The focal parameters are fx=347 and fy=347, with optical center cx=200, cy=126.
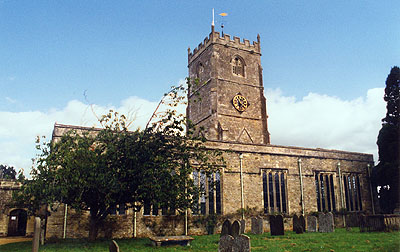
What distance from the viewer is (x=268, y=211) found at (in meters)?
21.8

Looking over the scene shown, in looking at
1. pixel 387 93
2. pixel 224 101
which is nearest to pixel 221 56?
pixel 224 101

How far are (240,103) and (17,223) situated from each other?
20.7 meters

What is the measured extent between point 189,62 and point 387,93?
Result: 65.4ft

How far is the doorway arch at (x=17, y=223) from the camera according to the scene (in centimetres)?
2264

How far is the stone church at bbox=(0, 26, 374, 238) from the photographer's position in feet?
59.9

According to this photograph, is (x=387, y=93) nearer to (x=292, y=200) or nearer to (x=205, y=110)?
(x=292, y=200)

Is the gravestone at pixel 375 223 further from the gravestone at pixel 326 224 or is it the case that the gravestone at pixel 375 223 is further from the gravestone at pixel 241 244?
the gravestone at pixel 241 244

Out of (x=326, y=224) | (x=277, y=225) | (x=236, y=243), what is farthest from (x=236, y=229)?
(x=326, y=224)

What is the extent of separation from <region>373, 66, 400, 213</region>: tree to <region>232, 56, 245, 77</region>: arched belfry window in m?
13.4

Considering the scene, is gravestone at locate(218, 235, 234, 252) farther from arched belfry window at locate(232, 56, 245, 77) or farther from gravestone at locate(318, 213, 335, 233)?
arched belfry window at locate(232, 56, 245, 77)

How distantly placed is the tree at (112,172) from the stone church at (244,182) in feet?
5.18

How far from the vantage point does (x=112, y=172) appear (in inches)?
532

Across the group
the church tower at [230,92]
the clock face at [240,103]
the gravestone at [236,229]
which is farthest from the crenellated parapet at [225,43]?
the gravestone at [236,229]

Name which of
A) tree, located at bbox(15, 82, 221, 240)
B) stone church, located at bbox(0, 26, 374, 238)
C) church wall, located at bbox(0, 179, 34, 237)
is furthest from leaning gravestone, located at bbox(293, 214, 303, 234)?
church wall, located at bbox(0, 179, 34, 237)
